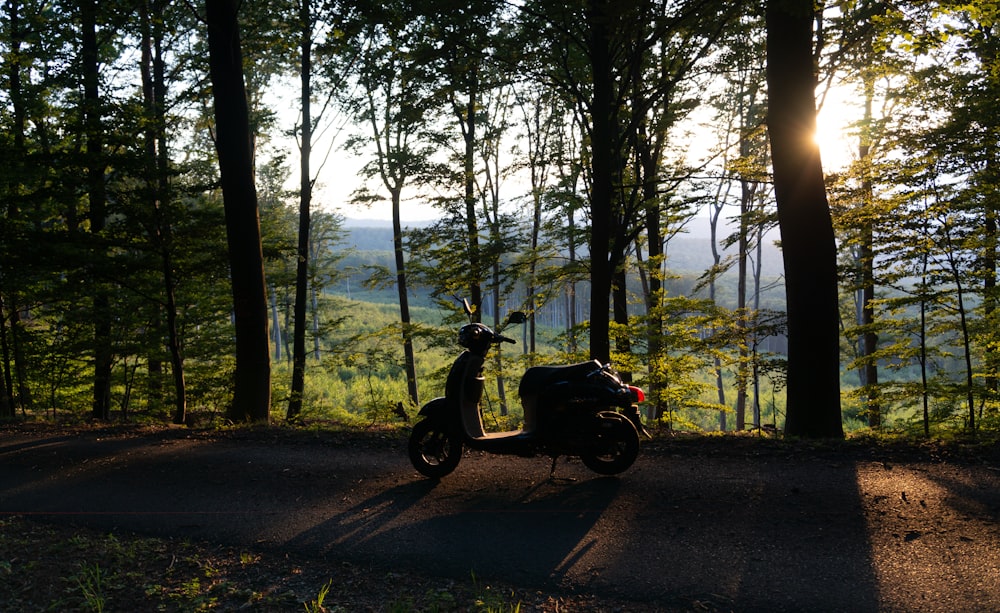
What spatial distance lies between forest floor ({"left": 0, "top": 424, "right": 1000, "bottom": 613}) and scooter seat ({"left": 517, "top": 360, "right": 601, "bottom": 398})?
0.84 meters

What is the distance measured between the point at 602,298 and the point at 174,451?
629 cm

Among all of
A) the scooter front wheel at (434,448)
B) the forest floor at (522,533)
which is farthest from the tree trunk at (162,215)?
the scooter front wheel at (434,448)

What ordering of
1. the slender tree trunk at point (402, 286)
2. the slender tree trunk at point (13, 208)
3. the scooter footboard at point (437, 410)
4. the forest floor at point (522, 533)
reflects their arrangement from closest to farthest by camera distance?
1. the forest floor at point (522, 533)
2. the scooter footboard at point (437, 410)
3. the slender tree trunk at point (13, 208)
4. the slender tree trunk at point (402, 286)

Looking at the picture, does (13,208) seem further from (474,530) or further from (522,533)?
(522,533)

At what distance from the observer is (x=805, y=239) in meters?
7.00

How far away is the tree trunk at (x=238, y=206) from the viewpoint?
9102 millimetres

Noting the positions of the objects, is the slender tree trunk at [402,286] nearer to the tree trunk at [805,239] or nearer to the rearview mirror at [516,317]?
the tree trunk at [805,239]

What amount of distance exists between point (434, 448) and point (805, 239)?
4981 millimetres

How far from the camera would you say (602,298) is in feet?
31.0

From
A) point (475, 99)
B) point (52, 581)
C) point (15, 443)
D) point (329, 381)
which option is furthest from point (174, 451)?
point (329, 381)

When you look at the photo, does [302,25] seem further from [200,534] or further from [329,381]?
[329,381]

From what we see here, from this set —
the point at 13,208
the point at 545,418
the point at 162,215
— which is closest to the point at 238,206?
the point at 162,215

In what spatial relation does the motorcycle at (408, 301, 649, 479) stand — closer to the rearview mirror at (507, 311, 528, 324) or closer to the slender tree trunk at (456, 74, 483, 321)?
the rearview mirror at (507, 311, 528, 324)

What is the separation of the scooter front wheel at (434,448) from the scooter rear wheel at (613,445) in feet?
3.85
